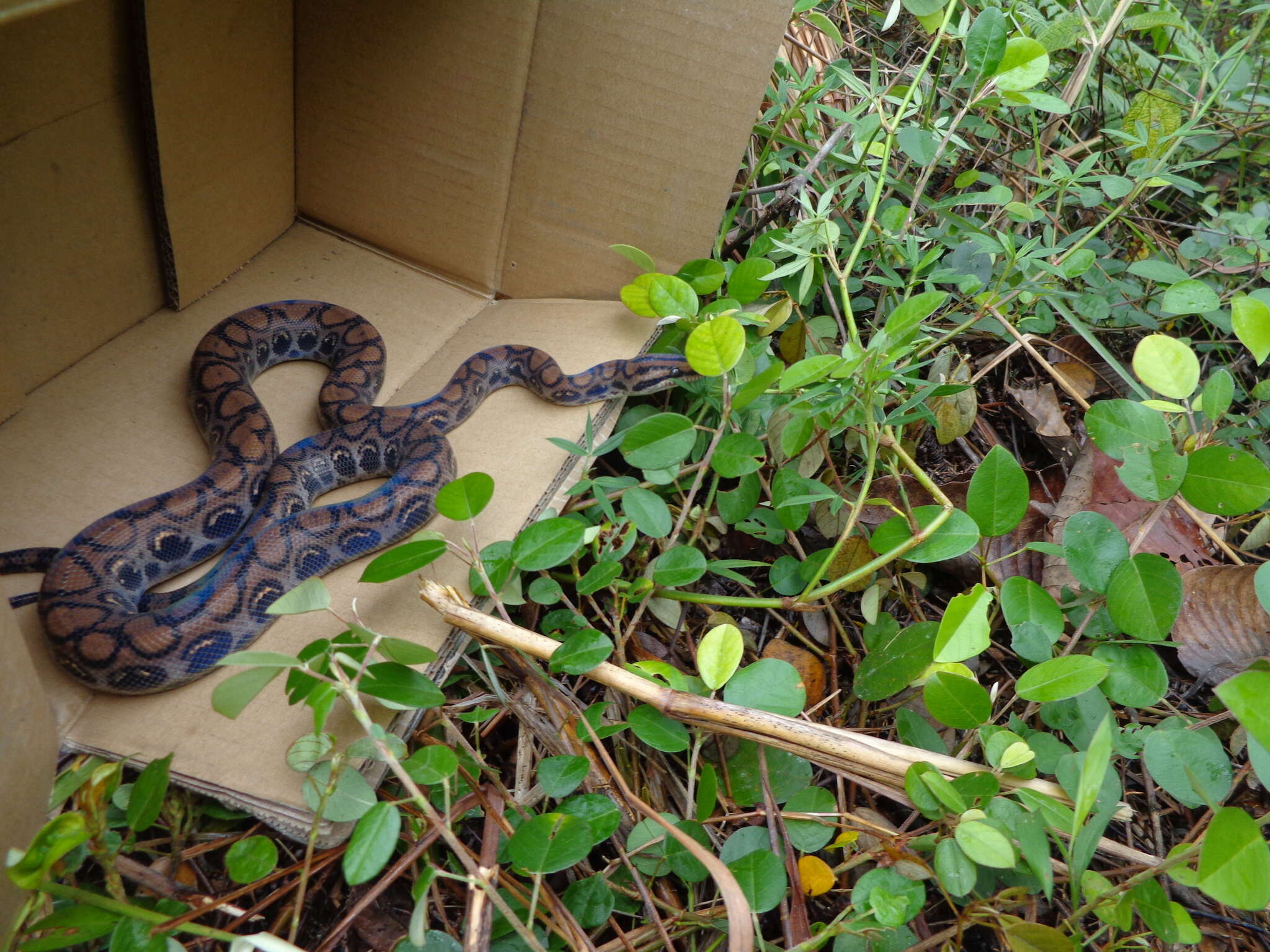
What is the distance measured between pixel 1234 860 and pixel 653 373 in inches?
106

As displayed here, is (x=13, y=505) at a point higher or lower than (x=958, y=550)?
lower

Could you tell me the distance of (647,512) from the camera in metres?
2.65

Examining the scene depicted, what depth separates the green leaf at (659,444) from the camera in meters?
2.55

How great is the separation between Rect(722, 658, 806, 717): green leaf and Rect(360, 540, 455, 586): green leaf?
0.82 metres

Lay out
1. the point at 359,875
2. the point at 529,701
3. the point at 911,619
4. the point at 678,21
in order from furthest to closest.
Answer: the point at 678,21, the point at 911,619, the point at 529,701, the point at 359,875

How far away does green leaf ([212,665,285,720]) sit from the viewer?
167 centimetres

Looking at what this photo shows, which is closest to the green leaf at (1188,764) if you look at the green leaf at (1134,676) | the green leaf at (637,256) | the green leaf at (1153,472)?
the green leaf at (1134,676)

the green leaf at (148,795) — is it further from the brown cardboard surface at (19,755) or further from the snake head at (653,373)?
the snake head at (653,373)

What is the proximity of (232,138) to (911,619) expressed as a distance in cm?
338

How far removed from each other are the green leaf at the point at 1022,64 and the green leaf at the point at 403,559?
225 cm

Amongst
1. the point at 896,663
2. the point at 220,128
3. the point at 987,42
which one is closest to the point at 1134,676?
the point at 896,663

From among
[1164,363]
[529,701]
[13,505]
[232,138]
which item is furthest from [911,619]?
[232,138]

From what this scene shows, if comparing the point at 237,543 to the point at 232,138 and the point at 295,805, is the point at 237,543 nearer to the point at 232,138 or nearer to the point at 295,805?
the point at 295,805

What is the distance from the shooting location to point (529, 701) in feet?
8.10
